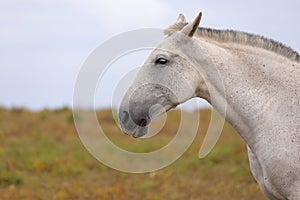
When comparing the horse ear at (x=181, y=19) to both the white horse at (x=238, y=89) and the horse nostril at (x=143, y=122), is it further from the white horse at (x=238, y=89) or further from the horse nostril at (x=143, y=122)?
the horse nostril at (x=143, y=122)

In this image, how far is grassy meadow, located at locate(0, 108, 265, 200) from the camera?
10766 millimetres

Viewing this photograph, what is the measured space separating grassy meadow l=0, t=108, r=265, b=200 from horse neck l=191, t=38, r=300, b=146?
4.59 meters

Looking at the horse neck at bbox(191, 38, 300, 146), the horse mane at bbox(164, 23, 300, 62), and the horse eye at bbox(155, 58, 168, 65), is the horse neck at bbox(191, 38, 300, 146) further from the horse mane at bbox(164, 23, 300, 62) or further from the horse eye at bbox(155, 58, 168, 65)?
the horse eye at bbox(155, 58, 168, 65)

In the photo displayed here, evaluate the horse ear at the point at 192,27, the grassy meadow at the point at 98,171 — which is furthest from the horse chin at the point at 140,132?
the grassy meadow at the point at 98,171

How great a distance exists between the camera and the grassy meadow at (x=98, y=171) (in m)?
10.8

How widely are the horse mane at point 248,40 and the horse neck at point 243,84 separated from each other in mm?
119

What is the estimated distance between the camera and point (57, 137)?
51.6 feet

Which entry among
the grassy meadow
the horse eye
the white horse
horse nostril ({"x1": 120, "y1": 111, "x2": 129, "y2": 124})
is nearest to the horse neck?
the white horse

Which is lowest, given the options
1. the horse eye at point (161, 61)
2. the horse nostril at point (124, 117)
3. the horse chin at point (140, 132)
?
the horse chin at point (140, 132)

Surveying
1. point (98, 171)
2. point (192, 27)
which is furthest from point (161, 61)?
point (98, 171)

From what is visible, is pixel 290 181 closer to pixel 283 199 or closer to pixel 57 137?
pixel 283 199

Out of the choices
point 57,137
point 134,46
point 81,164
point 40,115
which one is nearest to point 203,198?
point 81,164

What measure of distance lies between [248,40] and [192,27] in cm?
65

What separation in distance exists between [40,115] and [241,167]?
742 cm
